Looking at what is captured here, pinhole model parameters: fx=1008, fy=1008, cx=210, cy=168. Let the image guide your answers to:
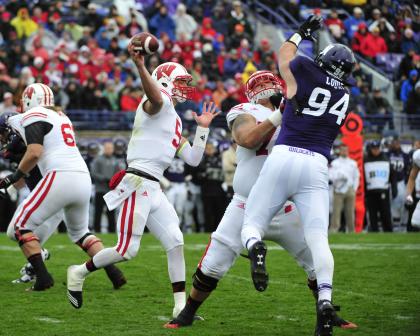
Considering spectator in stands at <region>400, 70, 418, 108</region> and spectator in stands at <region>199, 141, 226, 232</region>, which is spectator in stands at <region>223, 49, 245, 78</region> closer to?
spectator in stands at <region>400, 70, 418, 108</region>

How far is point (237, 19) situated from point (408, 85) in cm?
406

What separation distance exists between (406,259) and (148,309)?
4.67 meters

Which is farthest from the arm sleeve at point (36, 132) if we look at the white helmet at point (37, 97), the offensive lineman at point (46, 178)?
the white helmet at point (37, 97)

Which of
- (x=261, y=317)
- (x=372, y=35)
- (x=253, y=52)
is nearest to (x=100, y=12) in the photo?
(x=253, y=52)

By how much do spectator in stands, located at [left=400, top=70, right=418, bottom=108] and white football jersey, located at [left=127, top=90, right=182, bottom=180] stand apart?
14.1m

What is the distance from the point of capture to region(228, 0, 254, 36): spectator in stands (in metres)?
22.2

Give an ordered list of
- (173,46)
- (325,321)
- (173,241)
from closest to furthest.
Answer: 1. (325,321)
2. (173,241)
3. (173,46)

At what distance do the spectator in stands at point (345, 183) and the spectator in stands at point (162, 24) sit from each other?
226 inches

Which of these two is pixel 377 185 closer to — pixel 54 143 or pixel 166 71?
pixel 54 143

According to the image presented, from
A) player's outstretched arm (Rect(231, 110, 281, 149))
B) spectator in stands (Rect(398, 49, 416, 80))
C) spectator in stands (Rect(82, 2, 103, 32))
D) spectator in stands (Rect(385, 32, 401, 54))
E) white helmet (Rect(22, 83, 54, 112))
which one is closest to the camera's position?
player's outstretched arm (Rect(231, 110, 281, 149))

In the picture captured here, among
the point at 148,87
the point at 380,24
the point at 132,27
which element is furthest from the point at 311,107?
the point at 380,24

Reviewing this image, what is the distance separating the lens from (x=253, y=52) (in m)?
21.9

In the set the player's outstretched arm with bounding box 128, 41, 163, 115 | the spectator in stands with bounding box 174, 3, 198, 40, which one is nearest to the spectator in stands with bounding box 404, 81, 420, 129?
the spectator in stands with bounding box 174, 3, 198, 40

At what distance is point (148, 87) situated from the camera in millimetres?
6918
